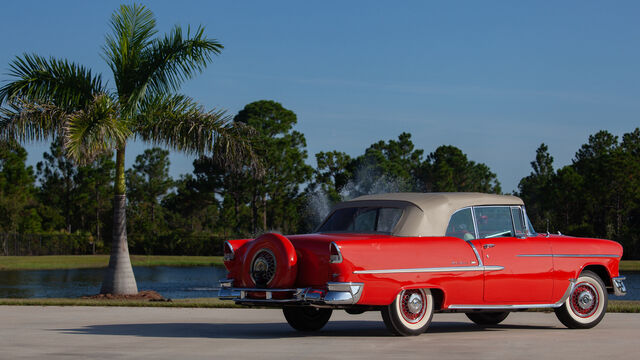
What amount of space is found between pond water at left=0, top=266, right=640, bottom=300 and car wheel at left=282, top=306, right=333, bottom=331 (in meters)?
16.3

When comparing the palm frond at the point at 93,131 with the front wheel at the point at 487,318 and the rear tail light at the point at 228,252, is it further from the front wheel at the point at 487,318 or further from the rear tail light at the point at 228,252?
the front wheel at the point at 487,318

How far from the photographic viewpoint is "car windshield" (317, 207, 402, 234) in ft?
35.2

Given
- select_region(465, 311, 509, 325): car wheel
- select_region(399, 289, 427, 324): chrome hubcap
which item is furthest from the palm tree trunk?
select_region(399, 289, 427, 324): chrome hubcap

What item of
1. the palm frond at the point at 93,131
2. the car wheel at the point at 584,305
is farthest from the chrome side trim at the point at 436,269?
the palm frond at the point at 93,131

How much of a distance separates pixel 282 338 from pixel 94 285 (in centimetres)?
2821

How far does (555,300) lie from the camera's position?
1140cm

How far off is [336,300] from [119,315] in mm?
5847

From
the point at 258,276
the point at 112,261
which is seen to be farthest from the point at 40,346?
the point at 112,261

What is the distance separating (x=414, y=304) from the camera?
33.7 feet

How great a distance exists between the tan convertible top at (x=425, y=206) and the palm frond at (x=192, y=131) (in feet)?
34.4

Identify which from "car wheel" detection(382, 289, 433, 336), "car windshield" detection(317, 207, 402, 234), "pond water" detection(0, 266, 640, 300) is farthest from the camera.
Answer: "pond water" detection(0, 266, 640, 300)

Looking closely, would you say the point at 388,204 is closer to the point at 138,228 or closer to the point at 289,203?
the point at 289,203

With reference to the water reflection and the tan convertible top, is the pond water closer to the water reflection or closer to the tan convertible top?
the water reflection

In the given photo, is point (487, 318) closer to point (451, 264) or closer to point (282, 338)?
point (451, 264)
